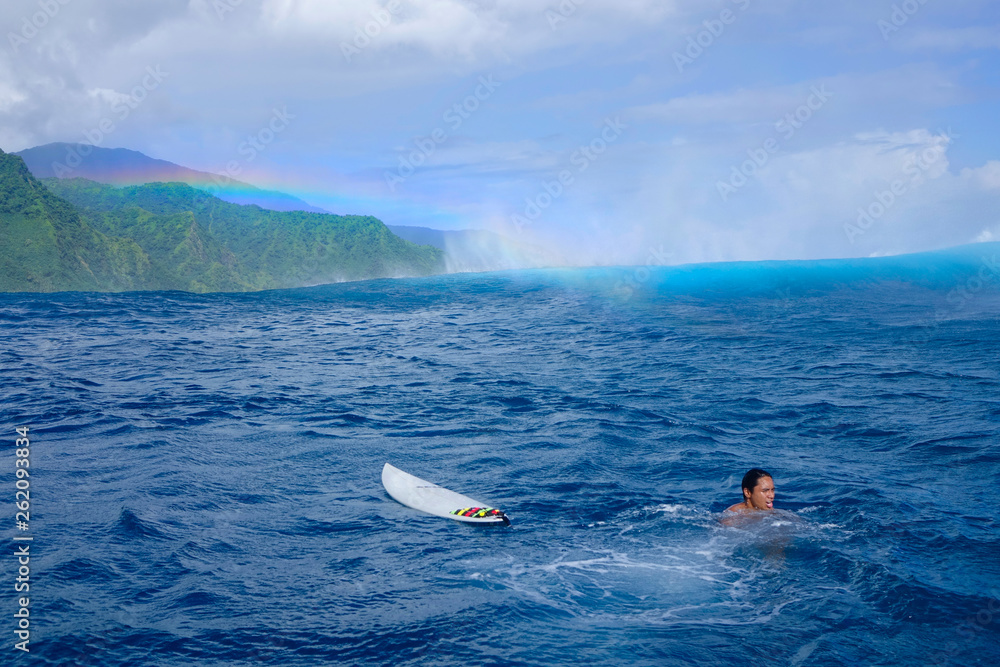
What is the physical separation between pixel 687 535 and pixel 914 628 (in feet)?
11.7

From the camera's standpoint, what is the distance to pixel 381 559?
1073cm

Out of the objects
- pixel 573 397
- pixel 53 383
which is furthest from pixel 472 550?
pixel 53 383

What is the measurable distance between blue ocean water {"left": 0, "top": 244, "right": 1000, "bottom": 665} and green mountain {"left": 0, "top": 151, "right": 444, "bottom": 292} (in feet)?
140

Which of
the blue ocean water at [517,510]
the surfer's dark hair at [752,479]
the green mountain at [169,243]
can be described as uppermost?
the green mountain at [169,243]

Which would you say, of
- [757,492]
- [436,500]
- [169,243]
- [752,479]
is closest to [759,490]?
[757,492]

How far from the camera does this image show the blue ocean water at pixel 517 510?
8398 mm

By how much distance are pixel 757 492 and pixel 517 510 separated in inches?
170

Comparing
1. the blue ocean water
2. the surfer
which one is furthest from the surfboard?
the surfer

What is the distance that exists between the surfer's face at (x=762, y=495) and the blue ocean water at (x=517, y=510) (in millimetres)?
349

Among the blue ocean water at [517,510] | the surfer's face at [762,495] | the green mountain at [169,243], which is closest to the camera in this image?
the blue ocean water at [517,510]

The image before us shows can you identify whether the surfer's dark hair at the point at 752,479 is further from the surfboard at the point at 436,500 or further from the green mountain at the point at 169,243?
the green mountain at the point at 169,243

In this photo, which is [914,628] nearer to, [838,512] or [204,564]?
[838,512]

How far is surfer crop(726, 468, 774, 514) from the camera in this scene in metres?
11.3

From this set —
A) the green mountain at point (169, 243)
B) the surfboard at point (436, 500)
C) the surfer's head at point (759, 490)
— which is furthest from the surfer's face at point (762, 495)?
the green mountain at point (169, 243)
